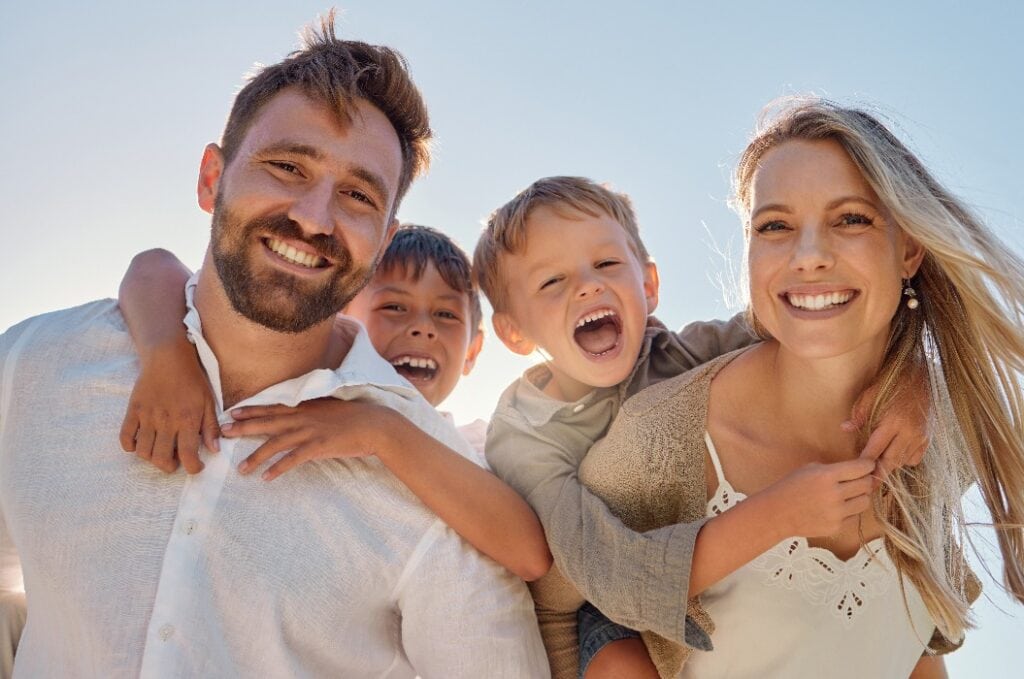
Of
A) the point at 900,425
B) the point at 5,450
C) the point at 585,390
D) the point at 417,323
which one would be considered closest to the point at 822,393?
the point at 900,425

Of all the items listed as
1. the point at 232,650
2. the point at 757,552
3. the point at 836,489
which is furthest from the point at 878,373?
the point at 232,650

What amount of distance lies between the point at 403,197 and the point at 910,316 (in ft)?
6.50

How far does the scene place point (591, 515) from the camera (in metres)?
2.71

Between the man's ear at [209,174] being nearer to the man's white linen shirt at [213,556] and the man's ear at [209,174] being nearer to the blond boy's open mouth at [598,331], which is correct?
the man's white linen shirt at [213,556]

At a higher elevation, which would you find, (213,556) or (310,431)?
(310,431)

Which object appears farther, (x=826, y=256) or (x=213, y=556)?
(x=826, y=256)

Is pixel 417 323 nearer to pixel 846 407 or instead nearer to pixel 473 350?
pixel 473 350

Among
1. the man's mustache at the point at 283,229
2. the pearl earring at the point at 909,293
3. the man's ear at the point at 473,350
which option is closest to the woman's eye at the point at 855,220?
the pearl earring at the point at 909,293

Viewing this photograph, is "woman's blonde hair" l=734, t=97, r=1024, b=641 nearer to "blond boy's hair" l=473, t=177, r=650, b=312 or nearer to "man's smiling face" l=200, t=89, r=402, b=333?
"blond boy's hair" l=473, t=177, r=650, b=312

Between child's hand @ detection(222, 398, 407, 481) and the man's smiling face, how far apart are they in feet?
1.11

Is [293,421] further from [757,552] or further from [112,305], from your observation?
[757,552]

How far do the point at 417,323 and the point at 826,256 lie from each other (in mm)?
2046

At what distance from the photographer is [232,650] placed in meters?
2.45

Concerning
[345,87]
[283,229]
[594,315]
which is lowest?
[594,315]
